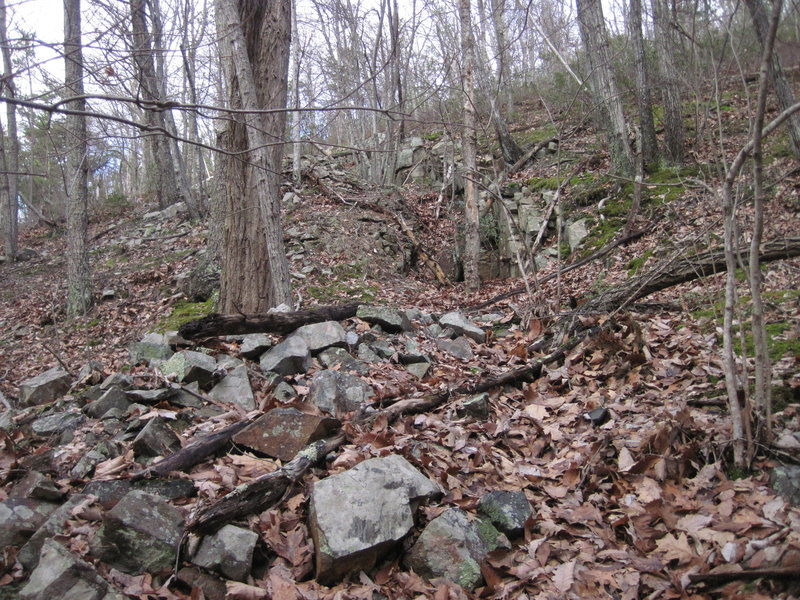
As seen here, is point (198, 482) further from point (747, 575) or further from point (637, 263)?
point (637, 263)

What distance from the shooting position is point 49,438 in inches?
147

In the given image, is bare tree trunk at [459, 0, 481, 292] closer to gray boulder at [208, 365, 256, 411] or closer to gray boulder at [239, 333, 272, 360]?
gray boulder at [239, 333, 272, 360]

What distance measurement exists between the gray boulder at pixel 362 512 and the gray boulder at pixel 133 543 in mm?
756

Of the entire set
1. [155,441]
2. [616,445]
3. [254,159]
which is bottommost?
[616,445]

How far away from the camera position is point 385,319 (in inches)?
233

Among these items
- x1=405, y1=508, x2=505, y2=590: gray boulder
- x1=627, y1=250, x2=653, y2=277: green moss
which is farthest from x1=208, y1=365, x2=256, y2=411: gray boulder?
x1=627, y1=250, x2=653, y2=277: green moss

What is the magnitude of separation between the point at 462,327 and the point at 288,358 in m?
2.18

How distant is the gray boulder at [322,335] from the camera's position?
515 centimetres

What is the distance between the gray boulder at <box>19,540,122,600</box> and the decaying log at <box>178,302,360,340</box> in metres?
2.73

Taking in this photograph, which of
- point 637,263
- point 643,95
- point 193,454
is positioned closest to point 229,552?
point 193,454

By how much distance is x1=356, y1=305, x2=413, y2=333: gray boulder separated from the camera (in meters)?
5.92

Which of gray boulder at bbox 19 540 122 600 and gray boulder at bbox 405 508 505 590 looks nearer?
gray boulder at bbox 19 540 122 600

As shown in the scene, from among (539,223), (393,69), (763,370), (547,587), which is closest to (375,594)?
(547,587)

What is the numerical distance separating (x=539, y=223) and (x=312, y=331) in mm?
6920
